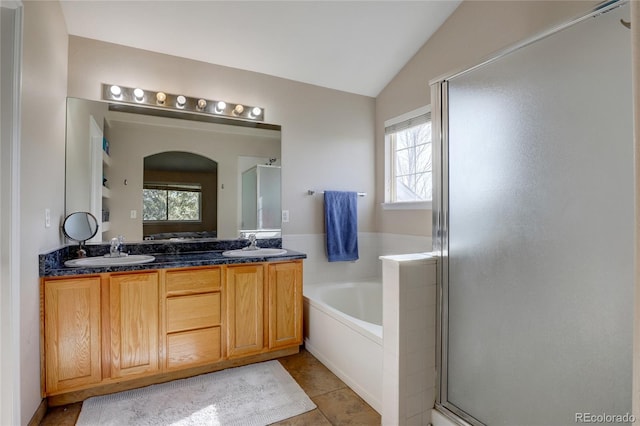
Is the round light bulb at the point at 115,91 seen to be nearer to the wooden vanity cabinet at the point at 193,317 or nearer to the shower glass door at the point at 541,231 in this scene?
the wooden vanity cabinet at the point at 193,317

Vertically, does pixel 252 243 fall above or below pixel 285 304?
above

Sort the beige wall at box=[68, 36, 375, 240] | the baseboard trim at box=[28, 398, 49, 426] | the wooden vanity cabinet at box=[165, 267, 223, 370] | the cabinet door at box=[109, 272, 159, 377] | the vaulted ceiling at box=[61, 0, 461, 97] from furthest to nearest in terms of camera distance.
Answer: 1. the beige wall at box=[68, 36, 375, 240]
2. the vaulted ceiling at box=[61, 0, 461, 97]
3. the wooden vanity cabinet at box=[165, 267, 223, 370]
4. the cabinet door at box=[109, 272, 159, 377]
5. the baseboard trim at box=[28, 398, 49, 426]

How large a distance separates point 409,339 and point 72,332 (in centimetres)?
189

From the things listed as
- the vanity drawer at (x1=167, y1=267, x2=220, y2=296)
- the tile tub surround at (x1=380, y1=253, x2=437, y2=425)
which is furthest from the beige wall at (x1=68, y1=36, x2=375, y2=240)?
the tile tub surround at (x1=380, y1=253, x2=437, y2=425)

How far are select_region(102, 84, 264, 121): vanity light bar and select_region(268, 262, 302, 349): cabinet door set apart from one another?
1.36 m

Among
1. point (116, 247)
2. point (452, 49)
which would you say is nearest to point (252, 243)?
point (116, 247)

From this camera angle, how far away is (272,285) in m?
2.44

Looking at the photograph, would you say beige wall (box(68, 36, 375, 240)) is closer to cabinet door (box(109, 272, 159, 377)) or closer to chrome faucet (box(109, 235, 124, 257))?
chrome faucet (box(109, 235, 124, 257))

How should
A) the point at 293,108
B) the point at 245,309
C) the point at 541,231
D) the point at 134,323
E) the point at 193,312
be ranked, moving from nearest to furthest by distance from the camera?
the point at 541,231
the point at 134,323
the point at 193,312
the point at 245,309
the point at 293,108

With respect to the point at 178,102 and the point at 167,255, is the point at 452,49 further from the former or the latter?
the point at 167,255

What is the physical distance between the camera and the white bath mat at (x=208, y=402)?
5.77 ft

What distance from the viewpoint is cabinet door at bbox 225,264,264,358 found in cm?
229

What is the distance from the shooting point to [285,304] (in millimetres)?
2492

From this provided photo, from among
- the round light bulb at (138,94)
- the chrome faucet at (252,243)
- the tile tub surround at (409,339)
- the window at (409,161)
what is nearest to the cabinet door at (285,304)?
the chrome faucet at (252,243)
